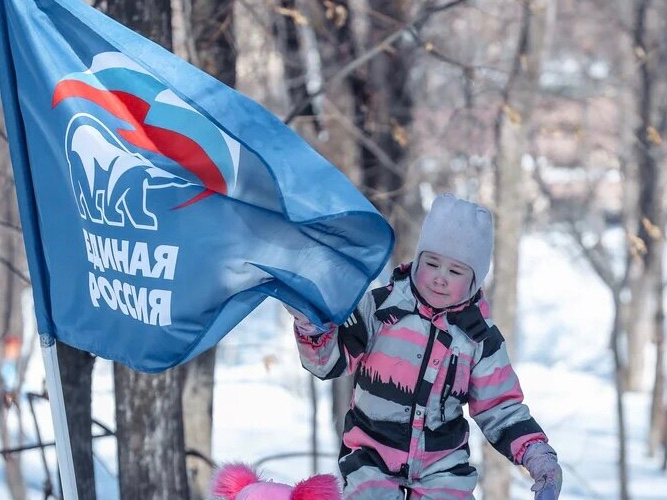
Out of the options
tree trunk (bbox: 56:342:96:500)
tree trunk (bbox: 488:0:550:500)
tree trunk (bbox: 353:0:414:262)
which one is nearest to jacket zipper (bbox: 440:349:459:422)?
tree trunk (bbox: 56:342:96:500)

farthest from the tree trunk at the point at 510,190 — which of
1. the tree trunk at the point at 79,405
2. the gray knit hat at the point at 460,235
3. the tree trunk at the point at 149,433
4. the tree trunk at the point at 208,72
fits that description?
the gray knit hat at the point at 460,235

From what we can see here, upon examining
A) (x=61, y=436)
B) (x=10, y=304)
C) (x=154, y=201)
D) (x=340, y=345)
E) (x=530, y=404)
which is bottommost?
(x=61, y=436)

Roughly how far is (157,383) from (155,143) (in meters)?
1.49

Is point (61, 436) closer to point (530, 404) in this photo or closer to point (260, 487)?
point (260, 487)

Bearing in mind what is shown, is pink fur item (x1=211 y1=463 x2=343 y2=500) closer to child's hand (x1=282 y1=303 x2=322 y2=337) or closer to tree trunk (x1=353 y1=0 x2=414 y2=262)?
child's hand (x1=282 y1=303 x2=322 y2=337)

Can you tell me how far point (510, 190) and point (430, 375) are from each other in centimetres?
653

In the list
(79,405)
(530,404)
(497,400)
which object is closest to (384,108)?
(79,405)

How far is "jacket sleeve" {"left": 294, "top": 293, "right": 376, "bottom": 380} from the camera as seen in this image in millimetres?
3582

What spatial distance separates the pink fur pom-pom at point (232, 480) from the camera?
320 centimetres

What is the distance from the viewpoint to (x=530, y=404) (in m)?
21.1

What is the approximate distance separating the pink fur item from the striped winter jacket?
1.64 feet

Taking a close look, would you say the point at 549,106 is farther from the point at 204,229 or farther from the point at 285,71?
the point at 204,229

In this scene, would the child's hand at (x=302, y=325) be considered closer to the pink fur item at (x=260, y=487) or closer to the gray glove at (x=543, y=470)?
the pink fur item at (x=260, y=487)

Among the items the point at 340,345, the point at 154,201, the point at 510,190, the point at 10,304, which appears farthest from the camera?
the point at 10,304
